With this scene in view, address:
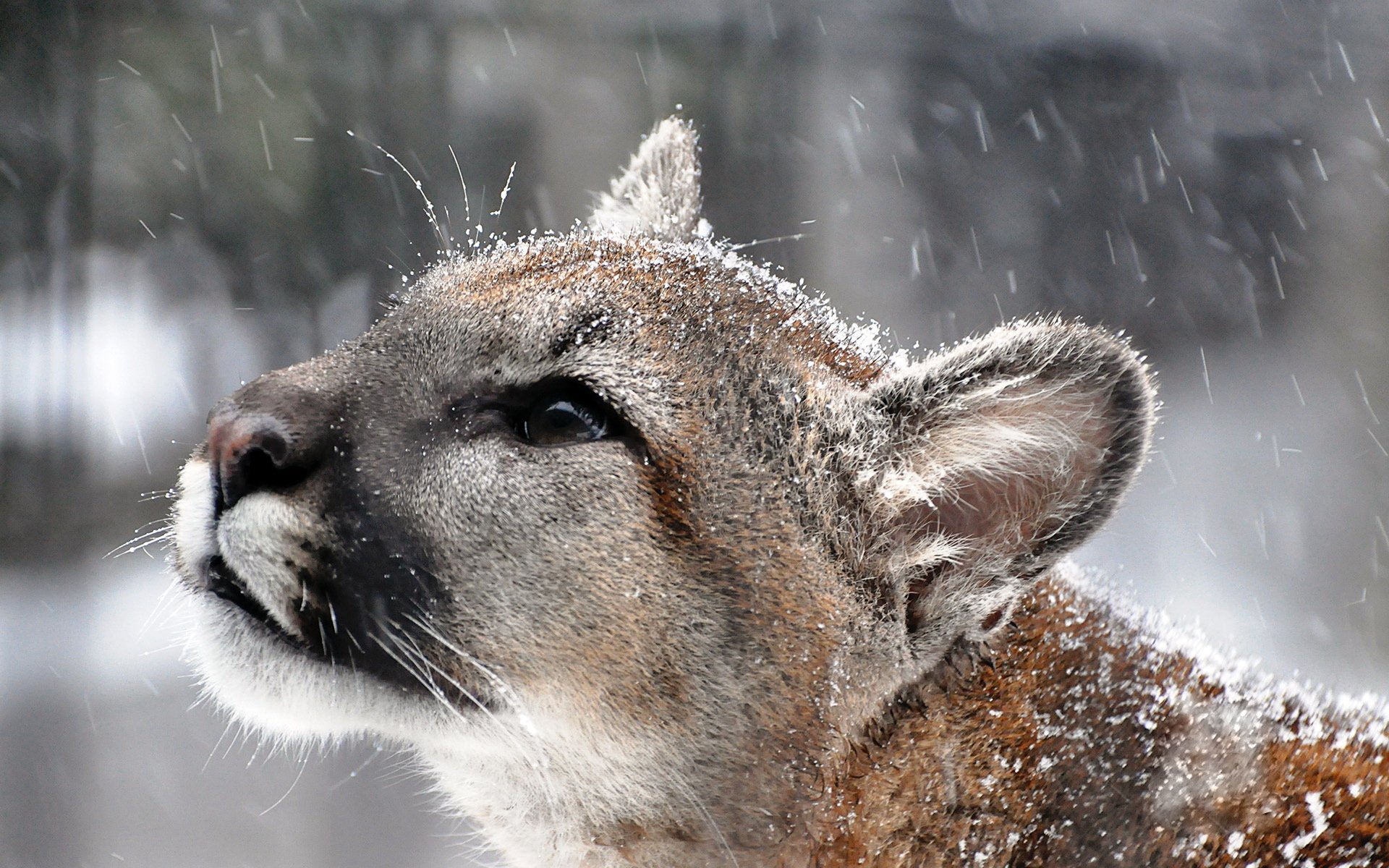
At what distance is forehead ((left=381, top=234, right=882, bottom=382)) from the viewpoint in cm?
246

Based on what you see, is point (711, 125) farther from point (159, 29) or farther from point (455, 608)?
point (455, 608)

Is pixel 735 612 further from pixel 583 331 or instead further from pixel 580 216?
pixel 580 216

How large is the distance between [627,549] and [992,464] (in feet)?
2.63

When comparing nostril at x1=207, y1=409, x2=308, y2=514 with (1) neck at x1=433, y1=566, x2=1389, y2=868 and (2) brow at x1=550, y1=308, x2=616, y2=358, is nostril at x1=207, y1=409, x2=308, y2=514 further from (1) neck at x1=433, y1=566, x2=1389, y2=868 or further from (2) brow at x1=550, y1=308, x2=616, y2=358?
(1) neck at x1=433, y1=566, x2=1389, y2=868

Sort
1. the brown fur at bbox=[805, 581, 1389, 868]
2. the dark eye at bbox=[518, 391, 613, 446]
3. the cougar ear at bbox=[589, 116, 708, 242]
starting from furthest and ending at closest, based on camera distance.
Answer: the cougar ear at bbox=[589, 116, 708, 242] → the dark eye at bbox=[518, 391, 613, 446] → the brown fur at bbox=[805, 581, 1389, 868]

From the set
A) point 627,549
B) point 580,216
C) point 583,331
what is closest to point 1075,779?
point 627,549

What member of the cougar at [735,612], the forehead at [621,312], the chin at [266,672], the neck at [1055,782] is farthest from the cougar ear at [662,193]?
the neck at [1055,782]

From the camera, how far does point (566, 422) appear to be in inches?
95.6

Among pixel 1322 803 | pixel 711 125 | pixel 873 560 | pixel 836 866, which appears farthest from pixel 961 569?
pixel 711 125

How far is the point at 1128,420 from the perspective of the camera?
7.16ft

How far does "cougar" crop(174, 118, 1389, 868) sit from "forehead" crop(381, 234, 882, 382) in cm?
2

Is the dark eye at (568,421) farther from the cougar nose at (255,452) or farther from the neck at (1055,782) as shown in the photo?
the neck at (1055,782)

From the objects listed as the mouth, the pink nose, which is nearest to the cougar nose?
the pink nose

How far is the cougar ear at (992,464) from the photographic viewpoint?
7.17 feet
